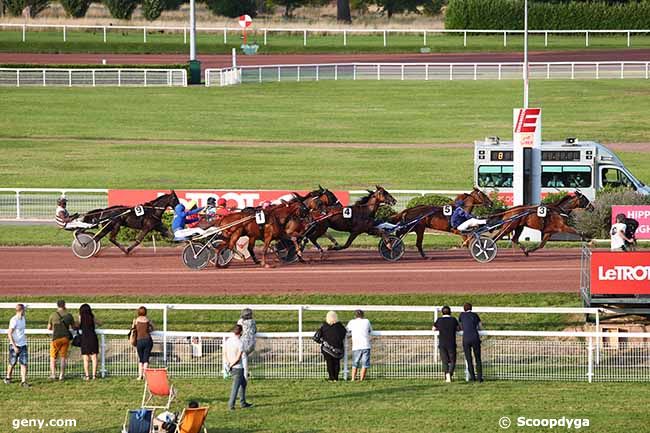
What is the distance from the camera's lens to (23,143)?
4662cm

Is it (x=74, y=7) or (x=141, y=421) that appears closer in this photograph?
(x=141, y=421)

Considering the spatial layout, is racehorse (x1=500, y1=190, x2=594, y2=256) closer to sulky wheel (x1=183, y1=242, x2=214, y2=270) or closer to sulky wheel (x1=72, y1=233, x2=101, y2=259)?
sulky wheel (x1=183, y1=242, x2=214, y2=270)

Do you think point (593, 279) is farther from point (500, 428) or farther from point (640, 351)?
point (500, 428)

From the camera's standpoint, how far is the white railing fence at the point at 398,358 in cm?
1959

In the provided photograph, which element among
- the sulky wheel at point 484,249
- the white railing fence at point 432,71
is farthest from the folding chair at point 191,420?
the white railing fence at point 432,71

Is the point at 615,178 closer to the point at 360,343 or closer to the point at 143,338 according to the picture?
the point at 360,343

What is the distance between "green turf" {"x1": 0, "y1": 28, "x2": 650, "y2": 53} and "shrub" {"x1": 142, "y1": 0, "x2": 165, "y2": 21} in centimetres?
690

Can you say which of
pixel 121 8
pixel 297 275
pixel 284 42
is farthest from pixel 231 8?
pixel 297 275

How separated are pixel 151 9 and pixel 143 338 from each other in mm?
62578

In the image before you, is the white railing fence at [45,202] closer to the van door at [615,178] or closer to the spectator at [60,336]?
the van door at [615,178]

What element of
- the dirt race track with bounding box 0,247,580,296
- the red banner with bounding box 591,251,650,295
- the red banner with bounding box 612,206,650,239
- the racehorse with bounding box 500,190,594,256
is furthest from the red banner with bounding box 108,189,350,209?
the red banner with bounding box 591,251,650,295

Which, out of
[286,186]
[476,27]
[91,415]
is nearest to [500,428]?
[91,415]

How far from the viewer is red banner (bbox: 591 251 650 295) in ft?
70.1

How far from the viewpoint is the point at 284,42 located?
69000mm
